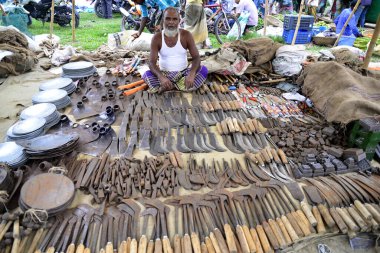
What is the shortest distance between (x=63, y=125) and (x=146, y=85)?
160cm

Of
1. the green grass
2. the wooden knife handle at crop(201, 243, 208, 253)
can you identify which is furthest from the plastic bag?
the wooden knife handle at crop(201, 243, 208, 253)

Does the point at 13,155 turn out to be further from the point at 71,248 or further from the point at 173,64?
the point at 173,64

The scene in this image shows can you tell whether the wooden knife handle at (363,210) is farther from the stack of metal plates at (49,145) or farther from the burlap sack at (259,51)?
the burlap sack at (259,51)

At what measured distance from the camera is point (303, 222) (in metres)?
2.11

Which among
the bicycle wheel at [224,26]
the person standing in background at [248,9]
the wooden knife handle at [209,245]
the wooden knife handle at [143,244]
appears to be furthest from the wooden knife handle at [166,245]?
the person standing in background at [248,9]

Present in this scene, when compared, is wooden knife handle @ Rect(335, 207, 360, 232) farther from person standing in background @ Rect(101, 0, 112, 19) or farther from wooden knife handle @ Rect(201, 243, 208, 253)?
person standing in background @ Rect(101, 0, 112, 19)

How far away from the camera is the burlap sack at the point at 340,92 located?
300cm

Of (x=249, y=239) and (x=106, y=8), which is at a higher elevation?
(x=106, y=8)

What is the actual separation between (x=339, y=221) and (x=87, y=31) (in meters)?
10.1

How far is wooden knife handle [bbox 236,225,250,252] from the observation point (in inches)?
74.5

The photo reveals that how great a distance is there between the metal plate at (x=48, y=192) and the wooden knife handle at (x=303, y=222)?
1898 mm

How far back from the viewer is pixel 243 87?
4.74 meters

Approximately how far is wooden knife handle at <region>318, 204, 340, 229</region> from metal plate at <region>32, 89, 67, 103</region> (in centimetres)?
359

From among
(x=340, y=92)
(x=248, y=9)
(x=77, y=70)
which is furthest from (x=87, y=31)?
(x=340, y=92)
